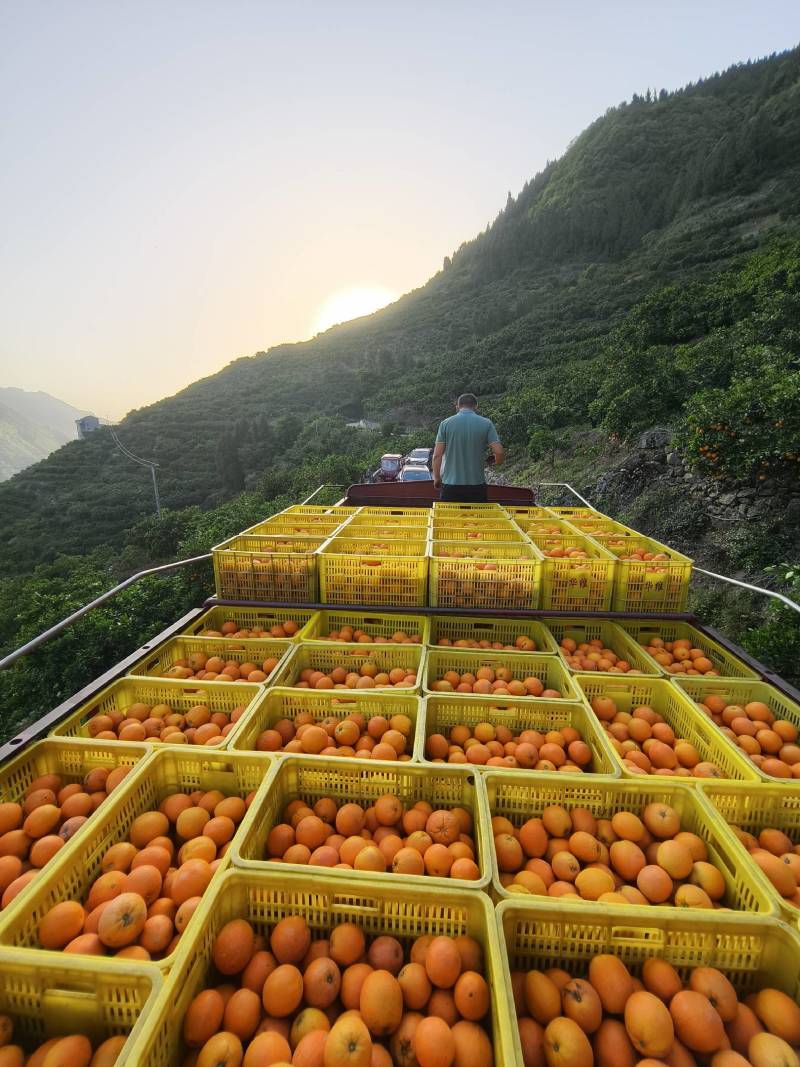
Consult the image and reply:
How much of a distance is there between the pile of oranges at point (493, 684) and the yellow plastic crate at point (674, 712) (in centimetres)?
26

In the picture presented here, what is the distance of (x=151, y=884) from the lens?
1.58m

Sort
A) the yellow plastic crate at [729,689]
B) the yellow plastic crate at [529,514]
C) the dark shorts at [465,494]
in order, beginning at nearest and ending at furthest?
the yellow plastic crate at [729,689] → the yellow plastic crate at [529,514] → the dark shorts at [465,494]

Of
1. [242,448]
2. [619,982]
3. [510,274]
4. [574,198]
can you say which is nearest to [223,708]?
[619,982]

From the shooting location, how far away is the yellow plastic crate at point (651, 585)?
3.52m

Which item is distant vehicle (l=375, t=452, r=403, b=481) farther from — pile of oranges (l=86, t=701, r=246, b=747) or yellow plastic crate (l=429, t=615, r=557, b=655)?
pile of oranges (l=86, t=701, r=246, b=747)

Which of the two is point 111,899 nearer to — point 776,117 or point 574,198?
point 776,117

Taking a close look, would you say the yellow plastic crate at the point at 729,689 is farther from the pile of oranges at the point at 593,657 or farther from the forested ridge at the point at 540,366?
the forested ridge at the point at 540,366

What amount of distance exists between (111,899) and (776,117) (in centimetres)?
7818

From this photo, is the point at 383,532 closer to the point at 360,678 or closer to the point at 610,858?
the point at 360,678

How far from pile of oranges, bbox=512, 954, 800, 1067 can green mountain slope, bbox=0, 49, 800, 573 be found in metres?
19.6

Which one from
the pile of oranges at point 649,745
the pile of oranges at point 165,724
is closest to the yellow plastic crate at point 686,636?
the pile of oranges at point 649,745

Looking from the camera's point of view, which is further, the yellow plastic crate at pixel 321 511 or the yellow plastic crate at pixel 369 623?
the yellow plastic crate at pixel 321 511

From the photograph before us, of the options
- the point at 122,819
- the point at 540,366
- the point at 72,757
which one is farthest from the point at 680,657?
the point at 540,366

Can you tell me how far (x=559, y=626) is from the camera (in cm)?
365
